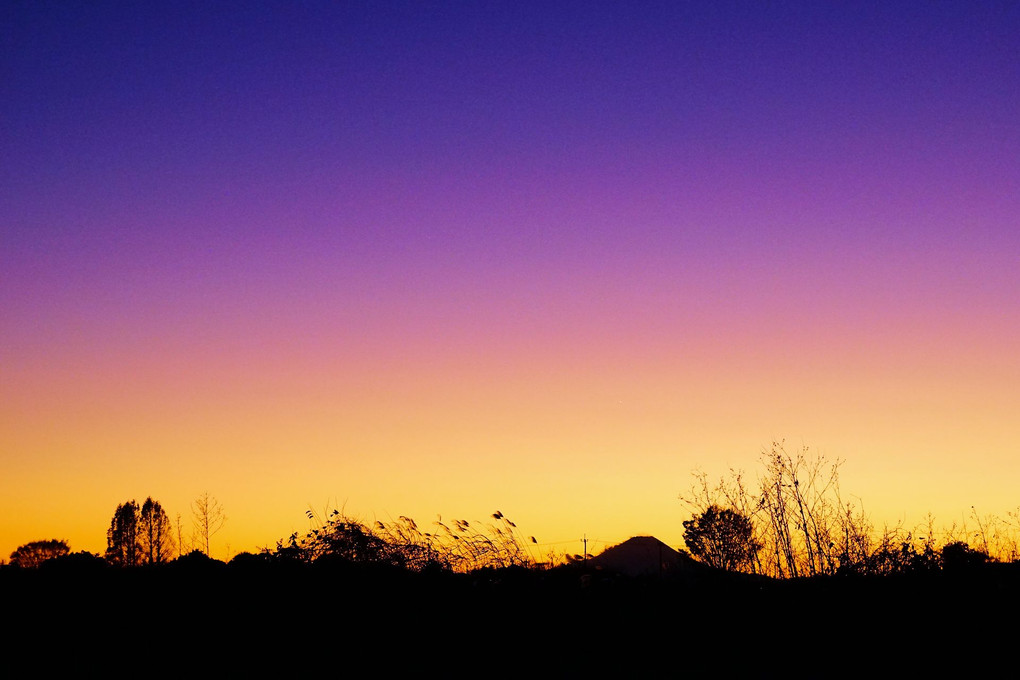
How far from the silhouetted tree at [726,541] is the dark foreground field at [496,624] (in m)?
4.21

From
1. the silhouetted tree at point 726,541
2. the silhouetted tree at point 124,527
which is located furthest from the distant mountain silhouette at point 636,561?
the silhouetted tree at point 124,527

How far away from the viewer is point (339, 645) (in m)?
7.22

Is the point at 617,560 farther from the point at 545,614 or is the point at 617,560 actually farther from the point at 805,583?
the point at 545,614

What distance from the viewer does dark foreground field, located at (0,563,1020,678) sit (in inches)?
268

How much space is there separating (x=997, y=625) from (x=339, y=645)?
6141 mm

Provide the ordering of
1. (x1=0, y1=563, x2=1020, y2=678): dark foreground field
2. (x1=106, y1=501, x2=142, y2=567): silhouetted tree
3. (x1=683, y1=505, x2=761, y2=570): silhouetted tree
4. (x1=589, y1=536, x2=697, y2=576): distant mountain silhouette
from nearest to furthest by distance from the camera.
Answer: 1. (x1=0, y1=563, x2=1020, y2=678): dark foreground field
2. (x1=589, y1=536, x2=697, y2=576): distant mountain silhouette
3. (x1=683, y1=505, x2=761, y2=570): silhouetted tree
4. (x1=106, y1=501, x2=142, y2=567): silhouetted tree

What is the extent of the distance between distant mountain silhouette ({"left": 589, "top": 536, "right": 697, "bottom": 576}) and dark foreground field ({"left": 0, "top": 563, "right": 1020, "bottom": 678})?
1.46 meters

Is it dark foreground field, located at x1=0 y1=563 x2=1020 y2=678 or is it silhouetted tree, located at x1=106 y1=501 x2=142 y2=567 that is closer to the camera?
dark foreground field, located at x1=0 y1=563 x2=1020 y2=678

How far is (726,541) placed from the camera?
49.2 ft

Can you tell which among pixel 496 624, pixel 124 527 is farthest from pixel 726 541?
pixel 124 527

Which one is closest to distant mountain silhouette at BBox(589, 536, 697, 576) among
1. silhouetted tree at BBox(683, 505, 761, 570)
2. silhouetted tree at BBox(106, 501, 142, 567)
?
silhouetted tree at BBox(683, 505, 761, 570)

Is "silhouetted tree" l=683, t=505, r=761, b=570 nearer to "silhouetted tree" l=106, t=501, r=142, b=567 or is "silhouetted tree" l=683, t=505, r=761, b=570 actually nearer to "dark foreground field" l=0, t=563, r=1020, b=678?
"dark foreground field" l=0, t=563, r=1020, b=678

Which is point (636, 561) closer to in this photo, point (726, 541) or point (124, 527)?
point (726, 541)

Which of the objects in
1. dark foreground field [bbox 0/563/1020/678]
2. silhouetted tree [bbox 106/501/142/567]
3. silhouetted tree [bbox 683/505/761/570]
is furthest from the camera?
silhouetted tree [bbox 106/501/142/567]
